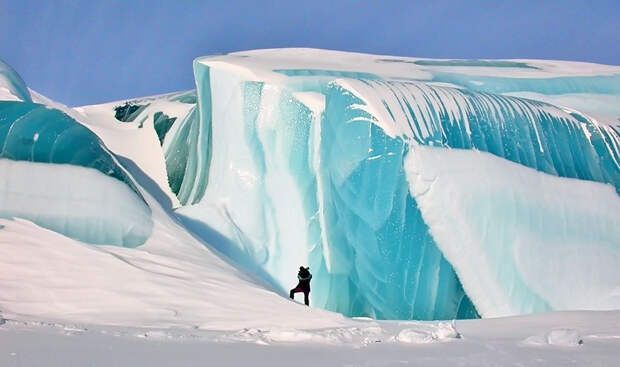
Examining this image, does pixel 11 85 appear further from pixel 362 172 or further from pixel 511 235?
pixel 511 235

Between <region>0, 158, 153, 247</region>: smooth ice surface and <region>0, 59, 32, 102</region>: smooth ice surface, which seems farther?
<region>0, 59, 32, 102</region>: smooth ice surface

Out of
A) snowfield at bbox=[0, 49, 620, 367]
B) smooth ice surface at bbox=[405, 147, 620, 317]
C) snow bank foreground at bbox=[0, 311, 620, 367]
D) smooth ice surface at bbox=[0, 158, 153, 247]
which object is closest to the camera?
snow bank foreground at bbox=[0, 311, 620, 367]

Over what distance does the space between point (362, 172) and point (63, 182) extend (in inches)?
166

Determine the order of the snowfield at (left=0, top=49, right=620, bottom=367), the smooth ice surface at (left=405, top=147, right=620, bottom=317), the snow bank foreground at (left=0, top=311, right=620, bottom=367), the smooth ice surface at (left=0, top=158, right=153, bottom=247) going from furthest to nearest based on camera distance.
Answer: the smooth ice surface at (left=405, top=147, right=620, bottom=317), the smooth ice surface at (left=0, top=158, right=153, bottom=247), the snowfield at (left=0, top=49, right=620, bottom=367), the snow bank foreground at (left=0, top=311, right=620, bottom=367)

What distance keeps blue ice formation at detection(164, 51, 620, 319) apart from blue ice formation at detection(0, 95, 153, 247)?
2.40m

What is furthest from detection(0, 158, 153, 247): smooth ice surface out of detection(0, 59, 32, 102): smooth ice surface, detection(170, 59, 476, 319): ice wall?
detection(0, 59, 32, 102): smooth ice surface

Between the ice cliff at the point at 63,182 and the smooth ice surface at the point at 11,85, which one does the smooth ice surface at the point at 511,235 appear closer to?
the ice cliff at the point at 63,182

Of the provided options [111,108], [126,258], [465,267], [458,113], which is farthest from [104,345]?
[111,108]

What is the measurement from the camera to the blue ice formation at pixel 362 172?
10.4 meters

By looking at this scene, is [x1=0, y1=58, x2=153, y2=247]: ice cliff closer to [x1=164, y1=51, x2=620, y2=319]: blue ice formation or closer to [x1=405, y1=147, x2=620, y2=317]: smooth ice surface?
[x1=164, y1=51, x2=620, y2=319]: blue ice formation

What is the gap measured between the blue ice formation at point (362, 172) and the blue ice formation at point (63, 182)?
2401mm

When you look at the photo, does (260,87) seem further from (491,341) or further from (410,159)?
(491,341)

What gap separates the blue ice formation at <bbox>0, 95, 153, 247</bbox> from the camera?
853 centimetres

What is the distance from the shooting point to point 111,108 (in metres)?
18.4
